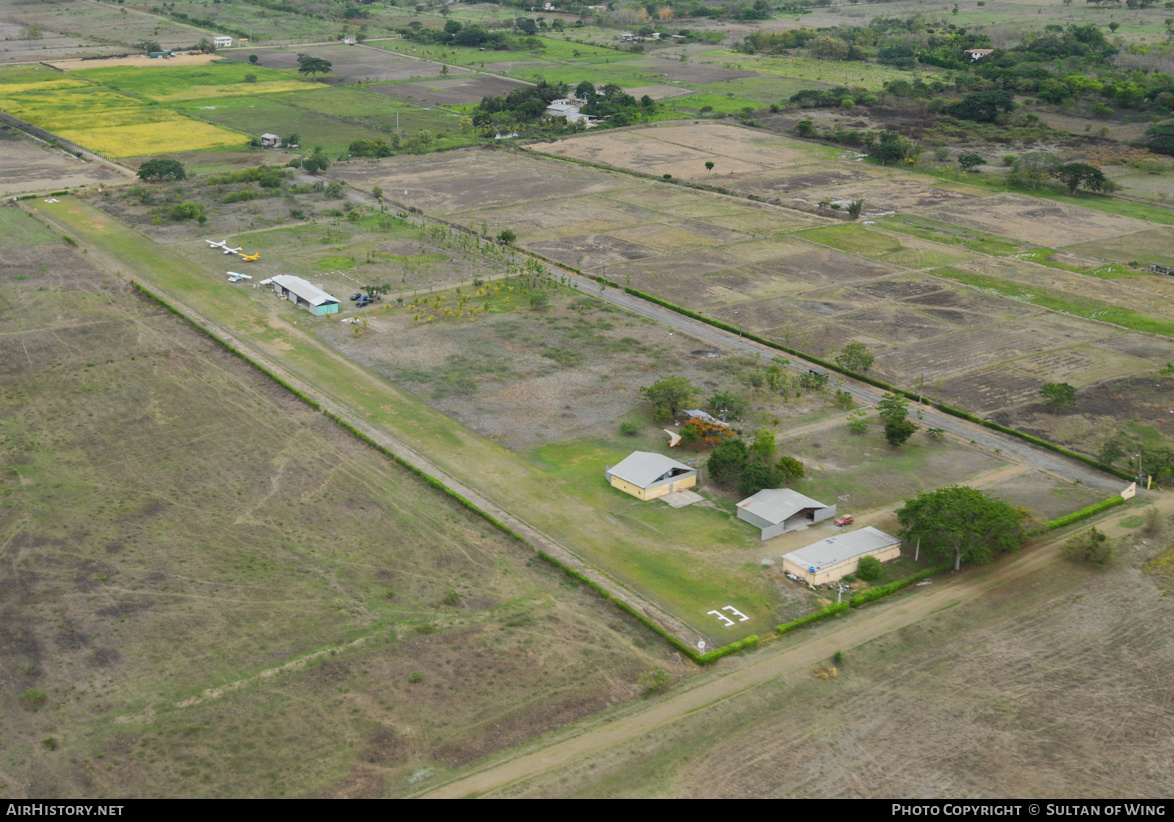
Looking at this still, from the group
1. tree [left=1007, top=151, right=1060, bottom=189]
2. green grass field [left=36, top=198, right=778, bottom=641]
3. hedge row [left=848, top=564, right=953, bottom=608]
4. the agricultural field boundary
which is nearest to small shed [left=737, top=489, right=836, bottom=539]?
green grass field [left=36, top=198, right=778, bottom=641]

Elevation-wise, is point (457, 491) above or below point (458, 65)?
below

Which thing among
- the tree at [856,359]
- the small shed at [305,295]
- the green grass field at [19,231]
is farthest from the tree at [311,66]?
the tree at [856,359]

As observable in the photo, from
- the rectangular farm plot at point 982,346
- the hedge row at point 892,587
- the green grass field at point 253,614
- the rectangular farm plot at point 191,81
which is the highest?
the rectangular farm plot at point 191,81

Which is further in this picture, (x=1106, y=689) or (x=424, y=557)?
(x=424, y=557)

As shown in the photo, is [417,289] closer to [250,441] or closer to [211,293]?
[211,293]

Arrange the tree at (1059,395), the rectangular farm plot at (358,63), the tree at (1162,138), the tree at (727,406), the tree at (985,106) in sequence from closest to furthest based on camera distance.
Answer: the tree at (727,406) < the tree at (1059,395) < the tree at (1162,138) < the tree at (985,106) < the rectangular farm plot at (358,63)

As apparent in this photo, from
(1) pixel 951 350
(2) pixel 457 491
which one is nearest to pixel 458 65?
(1) pixel 951 350

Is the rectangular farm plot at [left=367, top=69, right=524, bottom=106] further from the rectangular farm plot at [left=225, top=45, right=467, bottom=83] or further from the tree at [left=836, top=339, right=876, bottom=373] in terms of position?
the tree at [left=836, top=339, right=876, bottom=373]

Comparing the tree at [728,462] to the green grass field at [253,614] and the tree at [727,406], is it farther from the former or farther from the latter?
the green grass field at [253,614]

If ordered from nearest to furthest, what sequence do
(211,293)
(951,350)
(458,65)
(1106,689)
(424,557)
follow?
(1106,689) < (424,557) < (951,350) < (211,293) < (458,65)
